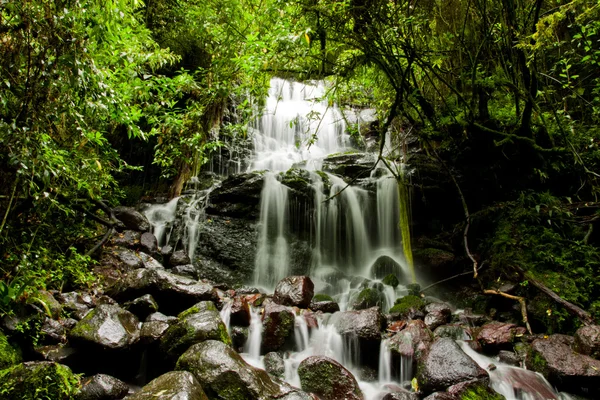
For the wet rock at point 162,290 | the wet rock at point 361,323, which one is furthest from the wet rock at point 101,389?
the wet rock at point 361,323

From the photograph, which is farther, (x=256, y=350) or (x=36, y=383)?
(x=256, y=350)

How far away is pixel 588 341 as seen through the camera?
435 centimetres

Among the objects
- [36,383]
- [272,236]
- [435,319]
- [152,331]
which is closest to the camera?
[36,383]

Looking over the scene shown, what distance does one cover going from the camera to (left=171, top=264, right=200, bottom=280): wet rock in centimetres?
692

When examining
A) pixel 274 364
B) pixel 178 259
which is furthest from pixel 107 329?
pixel 178 259

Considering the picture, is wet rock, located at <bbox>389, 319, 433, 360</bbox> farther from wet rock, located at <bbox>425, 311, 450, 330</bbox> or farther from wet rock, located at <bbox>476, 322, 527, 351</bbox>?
wet rock, located at <bbox>476, 322, 527, 351</bbox>

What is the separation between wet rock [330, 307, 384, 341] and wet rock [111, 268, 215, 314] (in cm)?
211

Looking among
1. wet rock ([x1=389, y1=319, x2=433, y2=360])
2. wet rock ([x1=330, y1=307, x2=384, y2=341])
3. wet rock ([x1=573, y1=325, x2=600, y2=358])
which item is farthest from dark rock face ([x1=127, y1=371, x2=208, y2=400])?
wet rock ([x1=573, y1=325, x2=600, y2=358])

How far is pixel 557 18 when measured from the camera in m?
3.90

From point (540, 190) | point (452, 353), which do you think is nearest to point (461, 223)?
point (540, 190)

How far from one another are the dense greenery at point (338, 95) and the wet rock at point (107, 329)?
78 cm

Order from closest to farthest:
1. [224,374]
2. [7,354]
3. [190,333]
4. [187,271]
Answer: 1. [7,354]
2. [224,374]
3. [190,333]
4. [187,271]

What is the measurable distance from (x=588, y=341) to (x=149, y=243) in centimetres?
758

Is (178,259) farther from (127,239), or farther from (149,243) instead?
(127,239)
